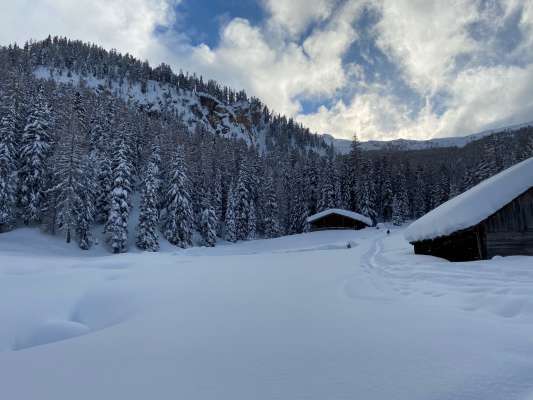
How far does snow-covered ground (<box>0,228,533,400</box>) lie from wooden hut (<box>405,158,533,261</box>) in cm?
530

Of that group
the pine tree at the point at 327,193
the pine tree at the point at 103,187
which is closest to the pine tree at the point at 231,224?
the pine tree at the point at 327,193

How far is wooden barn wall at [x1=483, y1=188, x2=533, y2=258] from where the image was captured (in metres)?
13.3

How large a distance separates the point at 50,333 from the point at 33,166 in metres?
39.8

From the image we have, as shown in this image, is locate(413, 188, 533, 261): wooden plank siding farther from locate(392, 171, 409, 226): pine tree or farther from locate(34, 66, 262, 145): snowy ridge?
locate(34, 66, 262, 145): snowy ridge

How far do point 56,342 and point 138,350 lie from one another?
1672 mm

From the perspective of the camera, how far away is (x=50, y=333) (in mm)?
4953

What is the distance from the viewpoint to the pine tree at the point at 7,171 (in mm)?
32062

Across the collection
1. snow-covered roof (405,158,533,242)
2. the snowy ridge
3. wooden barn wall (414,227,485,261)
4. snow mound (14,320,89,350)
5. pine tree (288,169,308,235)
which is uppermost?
the snowy ridge

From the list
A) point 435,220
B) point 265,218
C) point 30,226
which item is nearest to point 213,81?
point 265,218

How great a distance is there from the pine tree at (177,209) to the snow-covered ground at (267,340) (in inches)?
1326

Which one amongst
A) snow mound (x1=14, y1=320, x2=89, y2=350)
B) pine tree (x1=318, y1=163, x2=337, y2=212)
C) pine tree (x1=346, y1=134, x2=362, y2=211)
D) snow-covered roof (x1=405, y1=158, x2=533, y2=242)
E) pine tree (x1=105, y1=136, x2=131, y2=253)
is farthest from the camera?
pine tree (x1=346, y1=134, x2=362, y2=211)

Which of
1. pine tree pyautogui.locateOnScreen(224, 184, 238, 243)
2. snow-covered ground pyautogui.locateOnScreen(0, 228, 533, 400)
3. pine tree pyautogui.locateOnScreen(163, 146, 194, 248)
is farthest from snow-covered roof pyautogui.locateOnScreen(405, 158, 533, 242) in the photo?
pine tree pyautogui.locateOnScreen(224, 184, 238, 243)

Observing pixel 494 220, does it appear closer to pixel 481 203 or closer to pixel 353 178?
pixel 481 203

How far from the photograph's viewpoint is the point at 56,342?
457 cm
